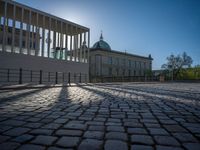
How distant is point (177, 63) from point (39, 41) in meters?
44.2

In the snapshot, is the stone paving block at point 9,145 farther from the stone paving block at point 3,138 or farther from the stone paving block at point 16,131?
the stone paving block at point 16,131

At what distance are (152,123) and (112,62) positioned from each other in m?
61.5

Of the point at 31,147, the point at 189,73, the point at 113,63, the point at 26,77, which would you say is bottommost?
the point at 31,147

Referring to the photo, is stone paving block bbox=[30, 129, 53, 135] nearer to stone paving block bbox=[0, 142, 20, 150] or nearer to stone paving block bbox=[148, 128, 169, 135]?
stone paving block bbox=[0, 142, 20, 150]

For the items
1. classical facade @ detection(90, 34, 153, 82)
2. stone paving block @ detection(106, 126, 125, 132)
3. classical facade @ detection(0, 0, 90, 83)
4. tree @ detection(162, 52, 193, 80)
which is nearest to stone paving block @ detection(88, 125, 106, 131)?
stone paving block @ detection(106, 126, 125, 132)

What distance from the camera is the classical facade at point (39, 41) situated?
23.1 meters

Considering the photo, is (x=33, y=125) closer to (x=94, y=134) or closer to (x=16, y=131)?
(x=16, y=131)

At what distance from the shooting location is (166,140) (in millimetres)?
2268

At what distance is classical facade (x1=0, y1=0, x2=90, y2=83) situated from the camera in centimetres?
2310

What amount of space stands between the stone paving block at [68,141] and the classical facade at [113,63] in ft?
141

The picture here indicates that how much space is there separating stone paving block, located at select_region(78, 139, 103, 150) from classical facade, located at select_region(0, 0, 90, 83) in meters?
23.0

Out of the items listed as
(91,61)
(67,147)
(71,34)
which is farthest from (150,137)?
(91,61)

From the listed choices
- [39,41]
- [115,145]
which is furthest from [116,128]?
[39,41]

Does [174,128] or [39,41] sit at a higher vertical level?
[39,41]
